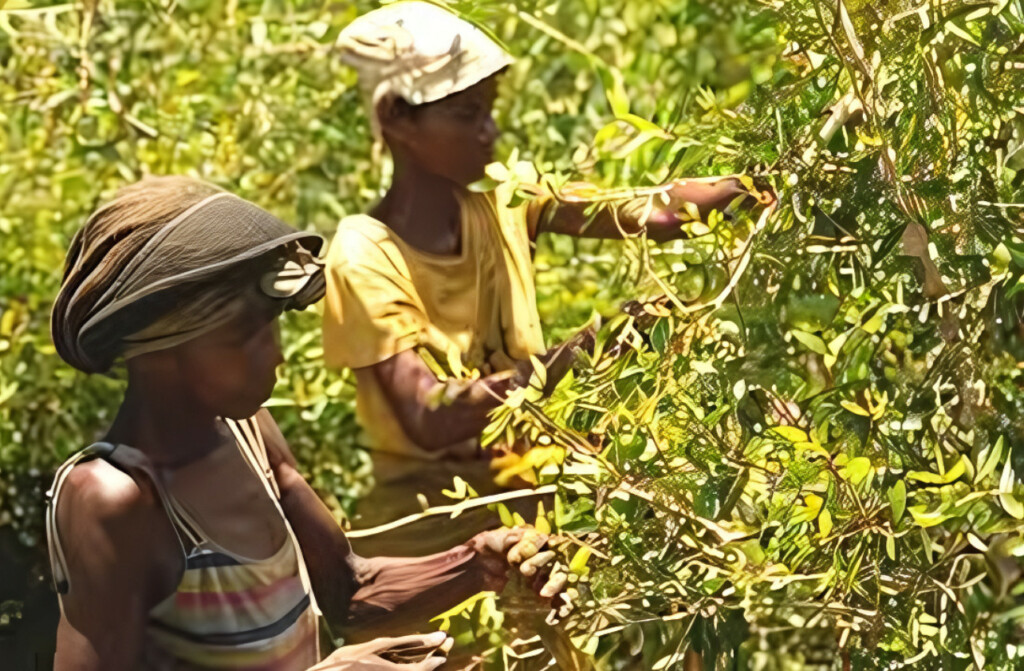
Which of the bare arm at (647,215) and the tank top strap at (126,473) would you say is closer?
the tank top strap at (126,473)

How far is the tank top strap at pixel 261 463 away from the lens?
2.49 m

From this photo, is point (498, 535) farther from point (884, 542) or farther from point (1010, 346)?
point (1010, 346)

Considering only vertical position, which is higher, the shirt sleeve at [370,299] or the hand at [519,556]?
the shirt sleeve at [370,299]

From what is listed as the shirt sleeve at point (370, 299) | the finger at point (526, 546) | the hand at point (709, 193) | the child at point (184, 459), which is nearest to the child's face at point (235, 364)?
the child at point (184, 459)

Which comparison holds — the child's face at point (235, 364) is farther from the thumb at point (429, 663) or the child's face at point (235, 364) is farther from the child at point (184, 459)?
the thumb at point (429, 663)

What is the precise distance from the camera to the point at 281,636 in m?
2.49

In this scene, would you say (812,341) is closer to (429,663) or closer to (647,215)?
(647,215)

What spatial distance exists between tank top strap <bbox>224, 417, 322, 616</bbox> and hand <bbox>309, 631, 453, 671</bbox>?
10 cm

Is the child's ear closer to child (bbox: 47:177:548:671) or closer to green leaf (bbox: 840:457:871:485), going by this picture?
child (bbox: 47:177:548:671)

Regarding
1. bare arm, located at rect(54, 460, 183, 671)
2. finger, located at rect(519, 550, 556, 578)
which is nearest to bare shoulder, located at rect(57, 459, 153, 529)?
bare arm, located at rect(54, 460, 183, 671)

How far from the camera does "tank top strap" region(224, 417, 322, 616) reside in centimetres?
249

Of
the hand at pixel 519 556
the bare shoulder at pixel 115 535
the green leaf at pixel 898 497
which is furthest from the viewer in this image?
the hand at pixel 519 556

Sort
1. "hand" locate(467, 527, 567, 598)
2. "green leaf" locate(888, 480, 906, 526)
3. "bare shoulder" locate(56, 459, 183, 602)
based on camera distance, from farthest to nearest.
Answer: "hand" locate(467, 527, 567, 598) → "green leaf" locate(888, 480, 906, 526) → "bare shoulder" locate(56, 459, 183, 602)

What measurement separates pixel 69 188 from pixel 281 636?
79 centimetres
